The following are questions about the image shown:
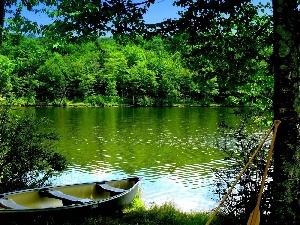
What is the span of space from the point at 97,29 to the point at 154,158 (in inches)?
806

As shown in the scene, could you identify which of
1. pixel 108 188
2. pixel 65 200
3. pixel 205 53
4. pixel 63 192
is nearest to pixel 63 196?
pixel 65 200

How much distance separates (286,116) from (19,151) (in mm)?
8143

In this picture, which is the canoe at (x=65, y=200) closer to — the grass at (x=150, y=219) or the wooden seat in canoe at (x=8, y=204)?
the wooden seat in canoe at (x=8, y=204)

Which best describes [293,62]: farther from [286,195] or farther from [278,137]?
[286,195]

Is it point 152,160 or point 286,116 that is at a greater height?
point 286,116

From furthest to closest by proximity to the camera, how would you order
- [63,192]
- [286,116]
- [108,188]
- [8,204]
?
[108,188] → [63,192] → [8,204] → [286,116]

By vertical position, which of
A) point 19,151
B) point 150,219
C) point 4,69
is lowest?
point 150,219

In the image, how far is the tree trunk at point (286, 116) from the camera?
6.18 m

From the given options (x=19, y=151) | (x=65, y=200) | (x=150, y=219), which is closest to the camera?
(x=150, y=219)

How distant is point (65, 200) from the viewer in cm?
1023

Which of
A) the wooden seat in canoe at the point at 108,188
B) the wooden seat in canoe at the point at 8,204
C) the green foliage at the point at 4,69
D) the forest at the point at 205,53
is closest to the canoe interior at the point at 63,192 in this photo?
the wooden seat in canoe at the point at 108,188

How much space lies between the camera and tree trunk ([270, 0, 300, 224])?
618 cm

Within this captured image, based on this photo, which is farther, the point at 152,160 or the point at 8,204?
the point at 152,160

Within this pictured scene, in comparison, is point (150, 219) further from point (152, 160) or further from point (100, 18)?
point (152, 160)
